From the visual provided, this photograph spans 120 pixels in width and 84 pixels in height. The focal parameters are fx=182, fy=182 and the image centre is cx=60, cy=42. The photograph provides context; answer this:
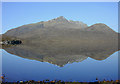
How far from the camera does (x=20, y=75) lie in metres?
9.57

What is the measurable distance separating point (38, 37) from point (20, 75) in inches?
5636

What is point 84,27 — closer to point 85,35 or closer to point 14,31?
point 85,35

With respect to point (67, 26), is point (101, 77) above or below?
below

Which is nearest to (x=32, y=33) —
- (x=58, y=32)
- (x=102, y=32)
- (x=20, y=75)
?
(x=58, y=32)

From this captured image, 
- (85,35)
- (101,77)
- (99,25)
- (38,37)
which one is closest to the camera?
(101,77)

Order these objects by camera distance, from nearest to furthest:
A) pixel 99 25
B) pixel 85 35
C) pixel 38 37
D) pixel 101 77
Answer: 1. pixel 101 77
2. pixel 38 37
3. pixel 85 35
4. pixel 99 25

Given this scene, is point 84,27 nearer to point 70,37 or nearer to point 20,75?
point 70,37

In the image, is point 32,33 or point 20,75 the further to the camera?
point 32,33

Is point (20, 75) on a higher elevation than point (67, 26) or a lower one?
lower

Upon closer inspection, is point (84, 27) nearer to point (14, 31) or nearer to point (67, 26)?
point (67, 26)

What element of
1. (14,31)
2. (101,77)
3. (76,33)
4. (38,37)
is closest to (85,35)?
(76,33)

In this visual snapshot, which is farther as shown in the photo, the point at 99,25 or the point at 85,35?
the point at 99,25

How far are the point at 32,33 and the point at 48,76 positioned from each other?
153 meters

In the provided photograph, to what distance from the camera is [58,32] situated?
164 m
